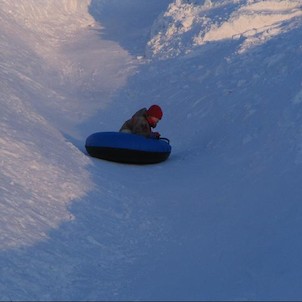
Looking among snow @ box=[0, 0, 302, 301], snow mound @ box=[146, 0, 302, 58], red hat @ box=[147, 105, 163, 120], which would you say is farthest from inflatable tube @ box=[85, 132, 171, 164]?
snow mound @ box=[146, 0, 302, 58]

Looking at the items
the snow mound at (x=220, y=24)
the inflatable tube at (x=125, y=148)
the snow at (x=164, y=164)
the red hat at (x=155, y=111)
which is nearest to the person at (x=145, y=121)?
the red hat at (x=155, y=111)

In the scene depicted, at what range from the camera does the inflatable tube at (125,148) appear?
9.78 m

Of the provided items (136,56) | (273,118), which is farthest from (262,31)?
(273,118)

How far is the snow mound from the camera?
1462 cm

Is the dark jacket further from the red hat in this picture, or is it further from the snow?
the snow

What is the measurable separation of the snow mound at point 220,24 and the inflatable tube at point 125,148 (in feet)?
15.3

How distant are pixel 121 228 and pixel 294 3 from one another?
11.2 meters

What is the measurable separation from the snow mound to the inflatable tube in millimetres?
4669

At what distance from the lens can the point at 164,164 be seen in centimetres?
1010

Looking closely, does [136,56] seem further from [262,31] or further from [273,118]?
[273,118]

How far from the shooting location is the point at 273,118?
9.89m

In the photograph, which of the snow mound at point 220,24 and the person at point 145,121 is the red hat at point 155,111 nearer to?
the person at point 145,121

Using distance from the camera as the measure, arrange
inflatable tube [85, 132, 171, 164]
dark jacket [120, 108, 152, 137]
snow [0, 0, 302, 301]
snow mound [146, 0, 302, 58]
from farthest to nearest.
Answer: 1. snow mound [146, 0, 302, 58]
2. dark jacket [120, 108, 152, 137]
3. inflatable tube [85, 132, 171, 164]
4. snow [0, 0, 302, 301]

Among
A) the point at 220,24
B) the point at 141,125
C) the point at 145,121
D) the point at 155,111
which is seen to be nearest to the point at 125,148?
the point at 141,125
